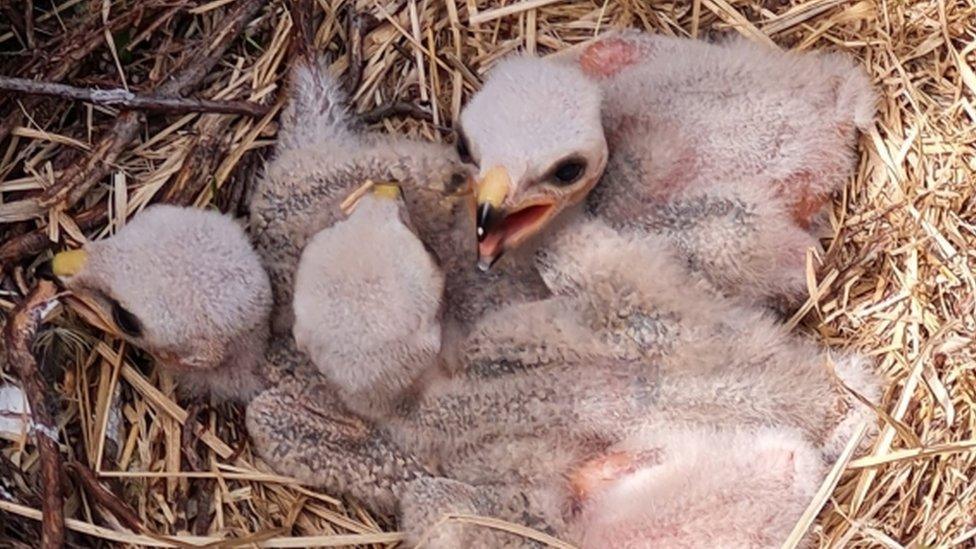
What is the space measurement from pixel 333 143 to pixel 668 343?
0.79m

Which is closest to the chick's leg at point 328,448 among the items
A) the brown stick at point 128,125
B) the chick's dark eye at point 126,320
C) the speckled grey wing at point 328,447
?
the speckled grey wing at point 328,447

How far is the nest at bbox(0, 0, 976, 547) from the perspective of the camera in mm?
2244

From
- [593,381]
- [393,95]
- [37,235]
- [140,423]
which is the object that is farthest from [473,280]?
[37,235]

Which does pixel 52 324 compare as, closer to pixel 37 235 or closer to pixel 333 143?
pixel 37 235

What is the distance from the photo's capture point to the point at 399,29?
2.68 metres

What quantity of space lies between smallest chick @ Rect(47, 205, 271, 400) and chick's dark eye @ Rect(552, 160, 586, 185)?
1.85ft

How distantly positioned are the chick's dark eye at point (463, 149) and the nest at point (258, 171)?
36cm

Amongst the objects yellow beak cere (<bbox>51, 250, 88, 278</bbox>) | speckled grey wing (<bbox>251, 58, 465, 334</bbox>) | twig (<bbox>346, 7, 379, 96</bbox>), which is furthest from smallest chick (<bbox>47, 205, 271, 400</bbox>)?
twig (<bbox>346, 7, 379, 96</bbox>)

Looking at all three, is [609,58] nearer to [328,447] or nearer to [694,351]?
[694,351]

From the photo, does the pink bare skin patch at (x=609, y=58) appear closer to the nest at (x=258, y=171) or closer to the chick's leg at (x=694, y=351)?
the nest at (x=258, y=171)

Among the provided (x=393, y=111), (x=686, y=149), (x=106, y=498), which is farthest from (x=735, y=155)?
(x=106, y=498)

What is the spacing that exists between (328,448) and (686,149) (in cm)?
85

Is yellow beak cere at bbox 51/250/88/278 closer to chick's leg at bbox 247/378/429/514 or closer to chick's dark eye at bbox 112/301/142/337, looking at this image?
chick's dark eye at bbox 112/301/142/337

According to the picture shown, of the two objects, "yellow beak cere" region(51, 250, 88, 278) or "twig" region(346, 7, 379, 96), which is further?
"twig" region(346, 7, 379, 96)
